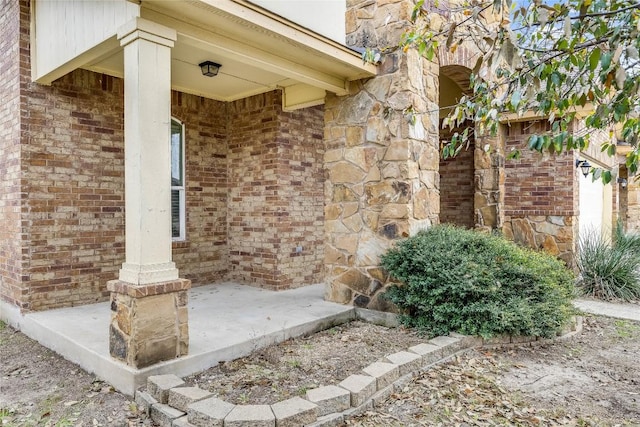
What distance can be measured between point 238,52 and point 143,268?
211cm

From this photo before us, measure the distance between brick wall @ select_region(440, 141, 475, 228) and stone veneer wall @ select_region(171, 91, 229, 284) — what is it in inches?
156

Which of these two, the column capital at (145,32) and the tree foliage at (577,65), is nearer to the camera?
the tree foliage at (577,65)

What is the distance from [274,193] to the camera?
6.19 meters

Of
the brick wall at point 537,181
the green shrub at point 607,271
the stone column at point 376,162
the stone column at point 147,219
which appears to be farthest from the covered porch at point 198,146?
the green shrub at point 607,271

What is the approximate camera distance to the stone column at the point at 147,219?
3.15 metres

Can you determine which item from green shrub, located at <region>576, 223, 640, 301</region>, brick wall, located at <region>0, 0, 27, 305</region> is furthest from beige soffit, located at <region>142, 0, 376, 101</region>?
green shrub, located at <region>576, 223, 640, 301</region>

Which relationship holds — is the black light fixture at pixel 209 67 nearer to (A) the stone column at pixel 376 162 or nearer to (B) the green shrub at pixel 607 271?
(A) the stone column at pixel 376 162

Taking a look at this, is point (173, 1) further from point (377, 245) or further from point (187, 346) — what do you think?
point (377, 245)

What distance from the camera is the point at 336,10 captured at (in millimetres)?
5105

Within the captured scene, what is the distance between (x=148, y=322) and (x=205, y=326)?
1124 mm

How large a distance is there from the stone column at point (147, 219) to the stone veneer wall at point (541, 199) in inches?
224

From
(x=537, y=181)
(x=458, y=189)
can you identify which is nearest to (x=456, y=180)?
(x=458, y=189)

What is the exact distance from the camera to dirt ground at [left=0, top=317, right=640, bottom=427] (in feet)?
9.50

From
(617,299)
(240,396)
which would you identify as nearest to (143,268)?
(240,396)
